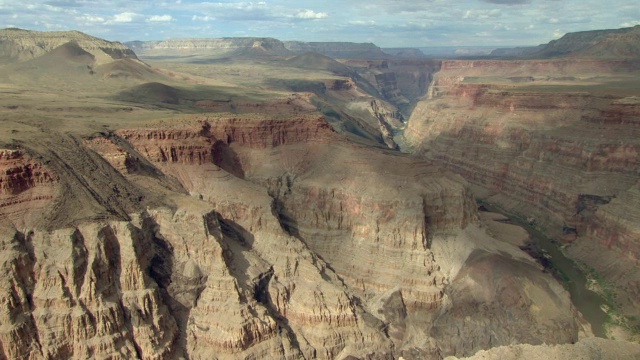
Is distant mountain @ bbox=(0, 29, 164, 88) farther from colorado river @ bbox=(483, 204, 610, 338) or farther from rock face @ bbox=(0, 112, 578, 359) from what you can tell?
colorado river @ bbox=(483, 204, 610, 338)

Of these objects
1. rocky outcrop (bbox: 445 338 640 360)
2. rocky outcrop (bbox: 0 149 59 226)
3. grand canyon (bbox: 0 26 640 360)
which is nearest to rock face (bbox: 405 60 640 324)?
grand canyon (bbox: 0 26 640 360)

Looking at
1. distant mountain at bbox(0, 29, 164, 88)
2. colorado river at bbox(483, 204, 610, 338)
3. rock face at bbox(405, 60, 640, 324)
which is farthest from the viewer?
distant mountain at bbox(0, 29, 164, 88)

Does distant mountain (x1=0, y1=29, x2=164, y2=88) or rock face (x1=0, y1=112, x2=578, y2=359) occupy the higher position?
distant mountain (x1=0, y1=29, x2=164, y2=88)

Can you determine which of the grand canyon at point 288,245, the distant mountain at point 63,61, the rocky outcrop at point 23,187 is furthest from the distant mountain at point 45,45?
the rocky outcrop at point 23,187

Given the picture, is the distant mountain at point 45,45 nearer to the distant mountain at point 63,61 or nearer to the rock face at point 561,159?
the distant mountain at point 63,61

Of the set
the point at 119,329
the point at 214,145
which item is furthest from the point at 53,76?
the point at 119,329

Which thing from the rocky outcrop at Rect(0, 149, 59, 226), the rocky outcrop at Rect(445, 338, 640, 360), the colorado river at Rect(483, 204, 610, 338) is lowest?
the colorado river at Rect(483, 204, 610, 338)
